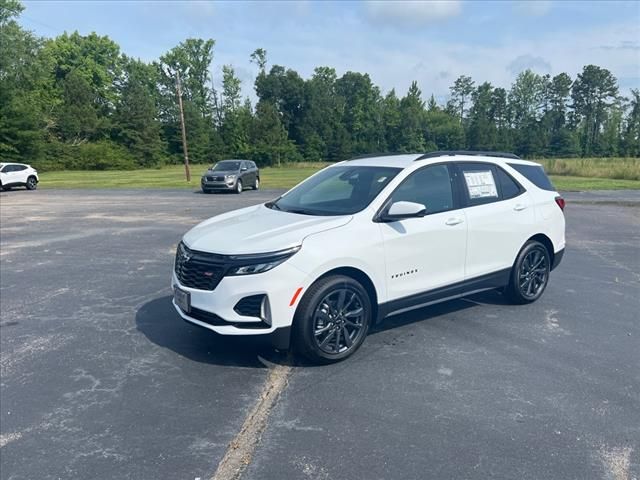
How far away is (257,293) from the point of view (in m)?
3.83

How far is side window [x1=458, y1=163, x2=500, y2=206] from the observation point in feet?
17.1

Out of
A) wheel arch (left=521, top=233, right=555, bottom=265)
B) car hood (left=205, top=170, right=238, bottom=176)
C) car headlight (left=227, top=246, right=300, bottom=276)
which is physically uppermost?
car hood (left=205, top=170, right=238, bottom=176)

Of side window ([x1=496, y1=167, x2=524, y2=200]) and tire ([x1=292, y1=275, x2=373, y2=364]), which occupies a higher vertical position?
side window ([x1=496, y1=167, x2=524, y2=200])

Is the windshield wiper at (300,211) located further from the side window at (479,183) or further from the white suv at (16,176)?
the white suv at (16,176)

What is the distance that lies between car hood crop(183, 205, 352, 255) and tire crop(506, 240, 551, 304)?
8.03 feet

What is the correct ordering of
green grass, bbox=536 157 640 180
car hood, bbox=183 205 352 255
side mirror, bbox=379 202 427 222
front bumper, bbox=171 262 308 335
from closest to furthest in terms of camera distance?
front bumper, bbox=171 262 308 335 < car hood, bbox=183 205 352 255 < side mirror, bbox=379 202 427 222 < green grass, bbox=536 157 640 180

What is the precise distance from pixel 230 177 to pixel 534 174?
60.2 feet

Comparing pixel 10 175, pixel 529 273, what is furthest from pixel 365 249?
pixel 10 175

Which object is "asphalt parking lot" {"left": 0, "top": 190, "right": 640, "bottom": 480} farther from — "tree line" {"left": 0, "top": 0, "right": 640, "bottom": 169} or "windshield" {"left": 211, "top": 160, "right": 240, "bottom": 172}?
"tree line" {"left": 0, "top": 0, "right": 640, "bottom": 169}

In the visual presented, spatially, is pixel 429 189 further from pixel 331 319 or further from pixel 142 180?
pixel 142 180

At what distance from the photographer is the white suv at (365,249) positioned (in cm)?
390

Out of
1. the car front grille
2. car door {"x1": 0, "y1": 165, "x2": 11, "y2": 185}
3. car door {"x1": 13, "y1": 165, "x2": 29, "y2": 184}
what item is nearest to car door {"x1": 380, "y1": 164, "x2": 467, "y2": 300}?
the car front grille

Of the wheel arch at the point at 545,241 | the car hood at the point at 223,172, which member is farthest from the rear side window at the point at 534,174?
the car hood at the point at 223,172

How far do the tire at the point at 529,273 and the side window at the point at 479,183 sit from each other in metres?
0.80
